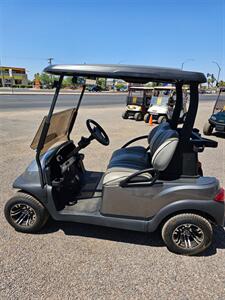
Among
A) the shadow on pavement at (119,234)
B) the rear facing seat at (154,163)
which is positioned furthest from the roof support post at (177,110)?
the shadow on pavement at (119,234)

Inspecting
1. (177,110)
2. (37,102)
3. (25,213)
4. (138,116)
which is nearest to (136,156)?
(177,110)

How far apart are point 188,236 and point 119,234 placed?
2.31 feet

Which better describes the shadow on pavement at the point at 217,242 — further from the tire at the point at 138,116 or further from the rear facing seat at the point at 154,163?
the tire at the point at 138,116

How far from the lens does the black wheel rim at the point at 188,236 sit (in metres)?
2.43

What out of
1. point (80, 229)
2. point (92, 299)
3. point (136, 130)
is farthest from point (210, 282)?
point (136, 130)

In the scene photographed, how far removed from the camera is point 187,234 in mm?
2469

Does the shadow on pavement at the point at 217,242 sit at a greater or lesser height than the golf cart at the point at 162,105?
lesser

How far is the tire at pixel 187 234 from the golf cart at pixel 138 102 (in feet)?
30.5

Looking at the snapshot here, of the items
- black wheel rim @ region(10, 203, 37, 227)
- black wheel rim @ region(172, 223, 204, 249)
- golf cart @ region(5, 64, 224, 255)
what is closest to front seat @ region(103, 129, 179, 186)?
golf cart @ region(5, 64, 224, 255)

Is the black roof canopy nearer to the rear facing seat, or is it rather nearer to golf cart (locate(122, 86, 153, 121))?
the rear facing seat

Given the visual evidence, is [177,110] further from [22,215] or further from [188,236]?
[22,215]

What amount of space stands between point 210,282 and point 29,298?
1.40 m

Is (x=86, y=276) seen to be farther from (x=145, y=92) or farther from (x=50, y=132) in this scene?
(x=145, y=92)

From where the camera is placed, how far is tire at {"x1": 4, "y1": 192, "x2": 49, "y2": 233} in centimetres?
263
